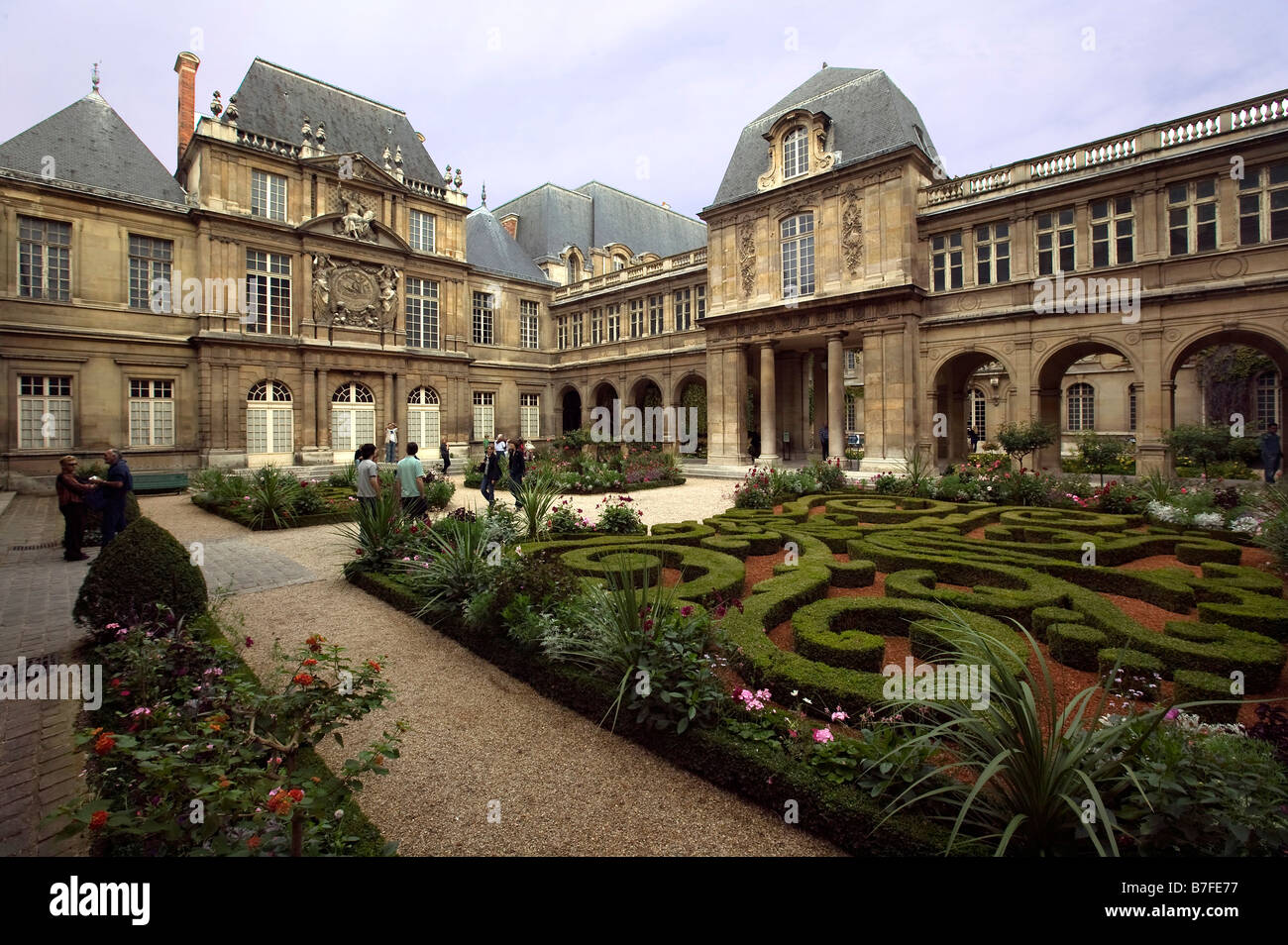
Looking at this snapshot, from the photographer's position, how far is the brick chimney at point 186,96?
2459cm

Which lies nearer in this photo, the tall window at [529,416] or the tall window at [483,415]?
the tall window at [483,415]

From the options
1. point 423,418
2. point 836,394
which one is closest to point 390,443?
point 423,418

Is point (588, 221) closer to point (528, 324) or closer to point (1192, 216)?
point (528, 324)

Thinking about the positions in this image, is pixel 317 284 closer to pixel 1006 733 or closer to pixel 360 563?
pixel 360 563

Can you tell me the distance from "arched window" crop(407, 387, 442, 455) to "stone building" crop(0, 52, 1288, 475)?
15 cm

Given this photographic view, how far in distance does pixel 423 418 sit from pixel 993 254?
23751mm

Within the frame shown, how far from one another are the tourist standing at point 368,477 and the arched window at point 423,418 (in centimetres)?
1935

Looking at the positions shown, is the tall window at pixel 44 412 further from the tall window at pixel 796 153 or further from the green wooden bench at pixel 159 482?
the tall window at pixel 796 153

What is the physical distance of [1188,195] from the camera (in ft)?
51.7

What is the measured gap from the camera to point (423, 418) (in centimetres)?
2753

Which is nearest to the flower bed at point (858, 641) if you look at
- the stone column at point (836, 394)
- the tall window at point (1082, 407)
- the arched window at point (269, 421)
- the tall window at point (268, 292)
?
the stone column at point (836, 394)

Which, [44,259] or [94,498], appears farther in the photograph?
[44,259]

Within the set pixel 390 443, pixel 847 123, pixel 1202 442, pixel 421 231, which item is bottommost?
pixel 1202 442

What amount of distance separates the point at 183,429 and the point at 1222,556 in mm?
27996
